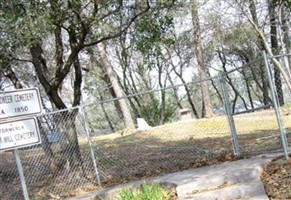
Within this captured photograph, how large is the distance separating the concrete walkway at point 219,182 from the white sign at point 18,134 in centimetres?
233

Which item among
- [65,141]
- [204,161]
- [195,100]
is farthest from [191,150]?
[195,100]

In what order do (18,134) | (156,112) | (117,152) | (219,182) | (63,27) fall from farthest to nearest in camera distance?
(156,112) < (117,152) < (63,27) < (219,182) < (18,134)

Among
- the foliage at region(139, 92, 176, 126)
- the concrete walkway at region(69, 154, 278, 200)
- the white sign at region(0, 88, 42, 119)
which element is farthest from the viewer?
the foliage at region(139, 92, 176, 126)

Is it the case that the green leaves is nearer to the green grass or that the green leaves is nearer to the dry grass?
the dry grass

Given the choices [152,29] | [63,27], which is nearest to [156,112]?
[152,29]

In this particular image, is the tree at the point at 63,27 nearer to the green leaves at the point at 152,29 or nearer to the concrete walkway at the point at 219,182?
the green leaves at the point at 152,29

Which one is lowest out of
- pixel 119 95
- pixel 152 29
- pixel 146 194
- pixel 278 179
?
pixel 278 179

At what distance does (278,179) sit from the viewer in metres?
6.11

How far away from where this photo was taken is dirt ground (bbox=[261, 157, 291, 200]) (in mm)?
5617

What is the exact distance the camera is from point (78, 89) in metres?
10.0

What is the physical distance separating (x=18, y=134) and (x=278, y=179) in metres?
3.65

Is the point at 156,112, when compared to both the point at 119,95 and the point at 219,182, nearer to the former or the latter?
the point at 119,95

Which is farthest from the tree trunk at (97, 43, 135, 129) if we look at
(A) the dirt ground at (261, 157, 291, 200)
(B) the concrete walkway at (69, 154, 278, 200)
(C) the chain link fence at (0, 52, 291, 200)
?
(A) the dirt ground at (261, 157, 291, 200)

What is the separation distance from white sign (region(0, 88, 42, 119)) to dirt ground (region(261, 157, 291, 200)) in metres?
3.29
